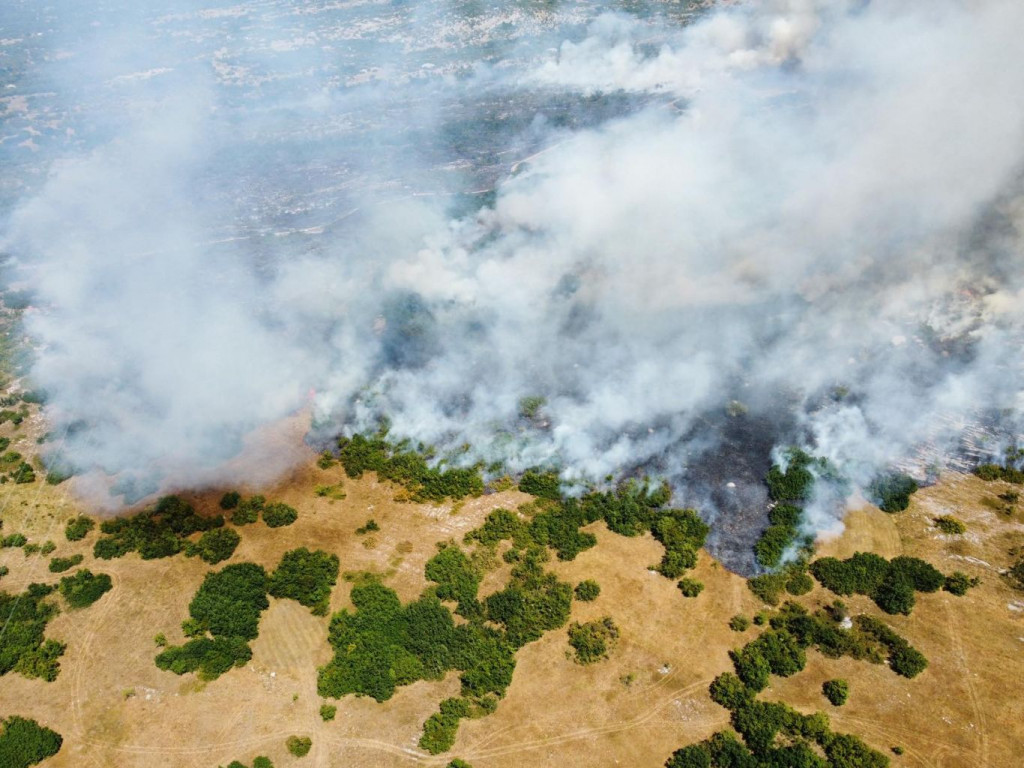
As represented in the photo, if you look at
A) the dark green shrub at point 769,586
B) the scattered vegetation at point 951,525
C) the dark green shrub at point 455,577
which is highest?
the dark green shrub at point 455,577

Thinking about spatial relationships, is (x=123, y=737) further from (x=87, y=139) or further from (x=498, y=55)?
(x=498, y=55)

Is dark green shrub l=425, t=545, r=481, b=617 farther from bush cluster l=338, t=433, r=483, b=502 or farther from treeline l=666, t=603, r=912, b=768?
treeline l=666, t=603, r=912, b=768

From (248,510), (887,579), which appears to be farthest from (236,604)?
(887,579)

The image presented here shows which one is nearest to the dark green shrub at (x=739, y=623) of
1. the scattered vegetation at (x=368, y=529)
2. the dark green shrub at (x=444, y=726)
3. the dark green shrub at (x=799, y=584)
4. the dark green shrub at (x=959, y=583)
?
the dark green shrub at (x=799, y=584)

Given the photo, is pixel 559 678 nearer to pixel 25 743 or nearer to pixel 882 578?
pixel 882 578

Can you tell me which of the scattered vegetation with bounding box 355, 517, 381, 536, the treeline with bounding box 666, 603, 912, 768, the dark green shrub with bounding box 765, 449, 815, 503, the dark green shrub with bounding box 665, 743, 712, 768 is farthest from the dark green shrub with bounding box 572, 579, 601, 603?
the dark green shrub with bounding box 765, 449, 815, 503

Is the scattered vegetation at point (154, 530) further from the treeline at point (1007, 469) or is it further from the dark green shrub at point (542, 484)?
the treeline at point (1007, 469)
